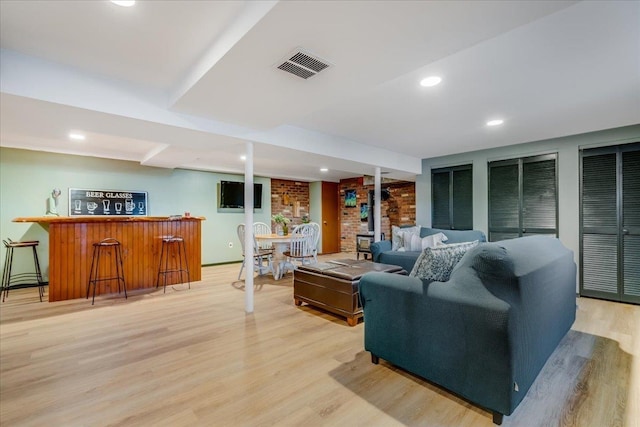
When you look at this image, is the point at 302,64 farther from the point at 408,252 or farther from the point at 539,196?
the point at 539,196

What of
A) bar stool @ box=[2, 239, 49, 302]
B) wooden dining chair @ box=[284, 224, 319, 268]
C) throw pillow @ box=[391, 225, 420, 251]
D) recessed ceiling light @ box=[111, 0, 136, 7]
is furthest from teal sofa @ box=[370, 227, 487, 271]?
bar stool @ box=[2, 239, 49, 302]

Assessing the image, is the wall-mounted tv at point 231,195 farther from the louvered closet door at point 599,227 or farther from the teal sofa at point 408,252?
the louvered closet door at point 599,227

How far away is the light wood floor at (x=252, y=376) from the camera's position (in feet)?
5.68

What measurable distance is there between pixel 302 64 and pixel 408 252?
393 centimetres

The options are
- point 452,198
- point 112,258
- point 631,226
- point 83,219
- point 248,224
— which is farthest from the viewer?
point 452,198

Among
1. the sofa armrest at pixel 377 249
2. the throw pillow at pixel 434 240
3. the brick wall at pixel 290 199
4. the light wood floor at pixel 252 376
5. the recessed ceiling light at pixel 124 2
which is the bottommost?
the light wood floor at pixel 252 376

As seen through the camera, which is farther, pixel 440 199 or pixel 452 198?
pixel 440 199

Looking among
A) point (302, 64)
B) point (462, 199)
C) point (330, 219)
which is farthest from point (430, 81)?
point (330, 219)

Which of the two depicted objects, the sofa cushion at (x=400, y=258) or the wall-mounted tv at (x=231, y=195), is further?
the wall-mounted tv at (x=231, y=195)

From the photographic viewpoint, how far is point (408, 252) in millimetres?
5082

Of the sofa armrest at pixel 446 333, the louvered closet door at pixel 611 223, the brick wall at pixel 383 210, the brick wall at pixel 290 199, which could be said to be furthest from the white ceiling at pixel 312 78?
the brick wall at pixel 290 199

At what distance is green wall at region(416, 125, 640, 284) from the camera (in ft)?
13.2

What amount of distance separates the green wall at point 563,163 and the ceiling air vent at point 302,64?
4.35 meters

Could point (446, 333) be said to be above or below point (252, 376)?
above
